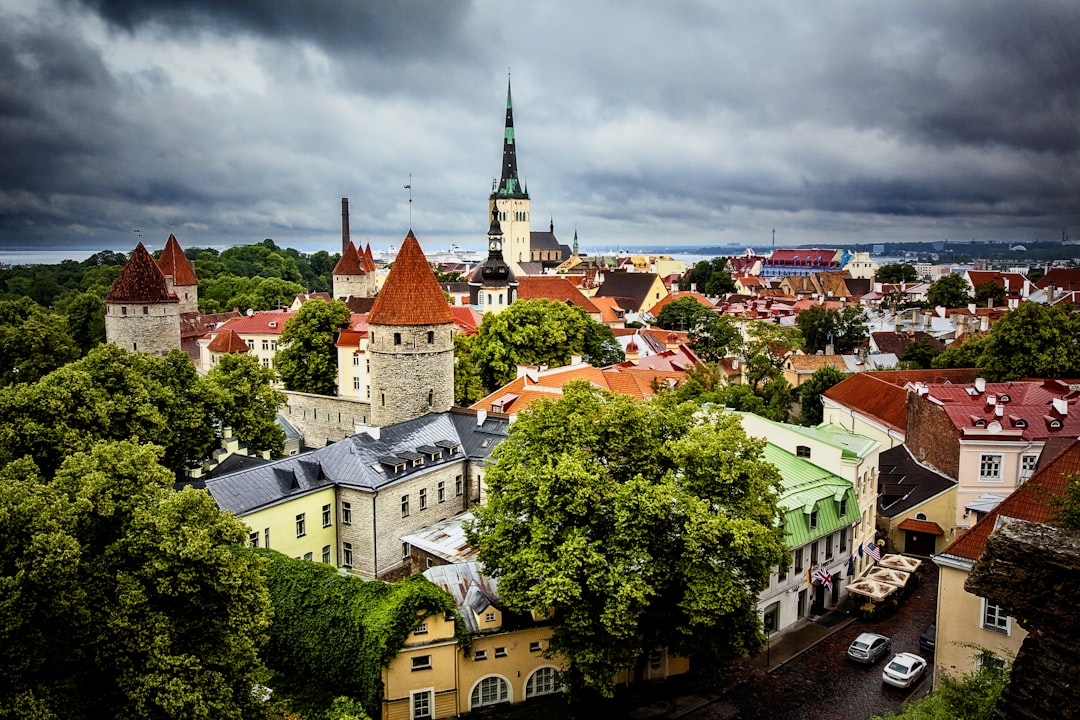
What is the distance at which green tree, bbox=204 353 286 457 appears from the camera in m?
34.1

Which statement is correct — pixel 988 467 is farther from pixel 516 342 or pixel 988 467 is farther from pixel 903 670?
pixel 516 342

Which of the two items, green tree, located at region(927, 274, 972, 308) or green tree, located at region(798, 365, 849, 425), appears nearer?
green tree, located at region(798, 365, 849, 425)

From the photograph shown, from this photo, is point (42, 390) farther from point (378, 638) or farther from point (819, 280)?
point (819, 280)

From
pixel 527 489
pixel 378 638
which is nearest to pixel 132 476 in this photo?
pixel 378 638

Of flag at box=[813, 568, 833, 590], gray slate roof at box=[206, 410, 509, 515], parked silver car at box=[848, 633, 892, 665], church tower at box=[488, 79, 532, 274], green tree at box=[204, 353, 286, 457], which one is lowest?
parked silver car at box=[848, 633, 892, 665]

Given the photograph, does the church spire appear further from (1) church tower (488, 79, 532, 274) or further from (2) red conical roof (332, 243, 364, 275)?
(2) red conical roof (332, 243, 364, 275)

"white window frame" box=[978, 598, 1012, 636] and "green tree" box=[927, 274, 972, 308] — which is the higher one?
"green tree" box=[927, 274, 972, 308]

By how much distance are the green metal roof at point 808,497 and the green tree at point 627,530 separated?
17.0 ft

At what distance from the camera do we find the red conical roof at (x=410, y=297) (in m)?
35.8

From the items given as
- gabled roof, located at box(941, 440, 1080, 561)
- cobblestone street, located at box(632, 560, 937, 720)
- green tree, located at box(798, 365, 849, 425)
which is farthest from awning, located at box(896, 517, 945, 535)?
green tree, located at box(798, 365, 849, 425)

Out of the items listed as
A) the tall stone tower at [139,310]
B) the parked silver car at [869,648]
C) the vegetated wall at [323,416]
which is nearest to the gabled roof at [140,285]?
the tall stone tower at [139,310]

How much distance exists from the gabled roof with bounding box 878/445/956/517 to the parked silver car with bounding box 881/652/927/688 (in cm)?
1156

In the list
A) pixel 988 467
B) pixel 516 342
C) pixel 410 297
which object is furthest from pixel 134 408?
pixel 988 467

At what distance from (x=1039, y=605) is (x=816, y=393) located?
43730mm
